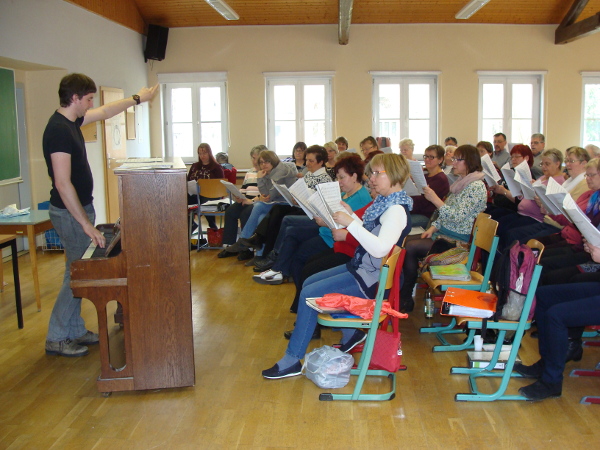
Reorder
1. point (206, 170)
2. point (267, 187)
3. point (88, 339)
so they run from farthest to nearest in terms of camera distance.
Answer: point (206, 170) < point (267, 187) < point (88, 339)

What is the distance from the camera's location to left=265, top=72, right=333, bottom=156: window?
425 inches

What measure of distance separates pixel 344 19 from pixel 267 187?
377 cm

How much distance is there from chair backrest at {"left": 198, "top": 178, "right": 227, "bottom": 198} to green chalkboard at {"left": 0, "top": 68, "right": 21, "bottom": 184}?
206cm

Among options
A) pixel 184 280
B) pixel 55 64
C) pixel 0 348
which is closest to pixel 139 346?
pixel 184 280

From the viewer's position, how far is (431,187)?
17.7 feet

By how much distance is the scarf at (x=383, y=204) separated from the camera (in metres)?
3.30

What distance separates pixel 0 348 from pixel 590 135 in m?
10.4

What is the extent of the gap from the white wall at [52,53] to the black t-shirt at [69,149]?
128 inches

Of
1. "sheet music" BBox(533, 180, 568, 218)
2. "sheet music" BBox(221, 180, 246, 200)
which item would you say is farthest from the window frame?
"sheet music" BBox(533, 180, 568, 218)

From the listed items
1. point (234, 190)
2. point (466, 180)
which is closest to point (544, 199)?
point (466, 180)

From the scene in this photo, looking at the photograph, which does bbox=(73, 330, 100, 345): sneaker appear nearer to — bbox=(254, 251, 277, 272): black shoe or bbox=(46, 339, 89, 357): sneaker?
bbox=(46, 339, 89, 357): sneaker

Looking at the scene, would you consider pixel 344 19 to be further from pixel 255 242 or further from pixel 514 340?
pixel 514 340

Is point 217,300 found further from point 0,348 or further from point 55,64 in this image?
point 55,64

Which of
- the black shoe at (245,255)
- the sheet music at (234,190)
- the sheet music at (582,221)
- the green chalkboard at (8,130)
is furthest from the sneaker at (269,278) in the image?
the green chalkboard at (8,130)
